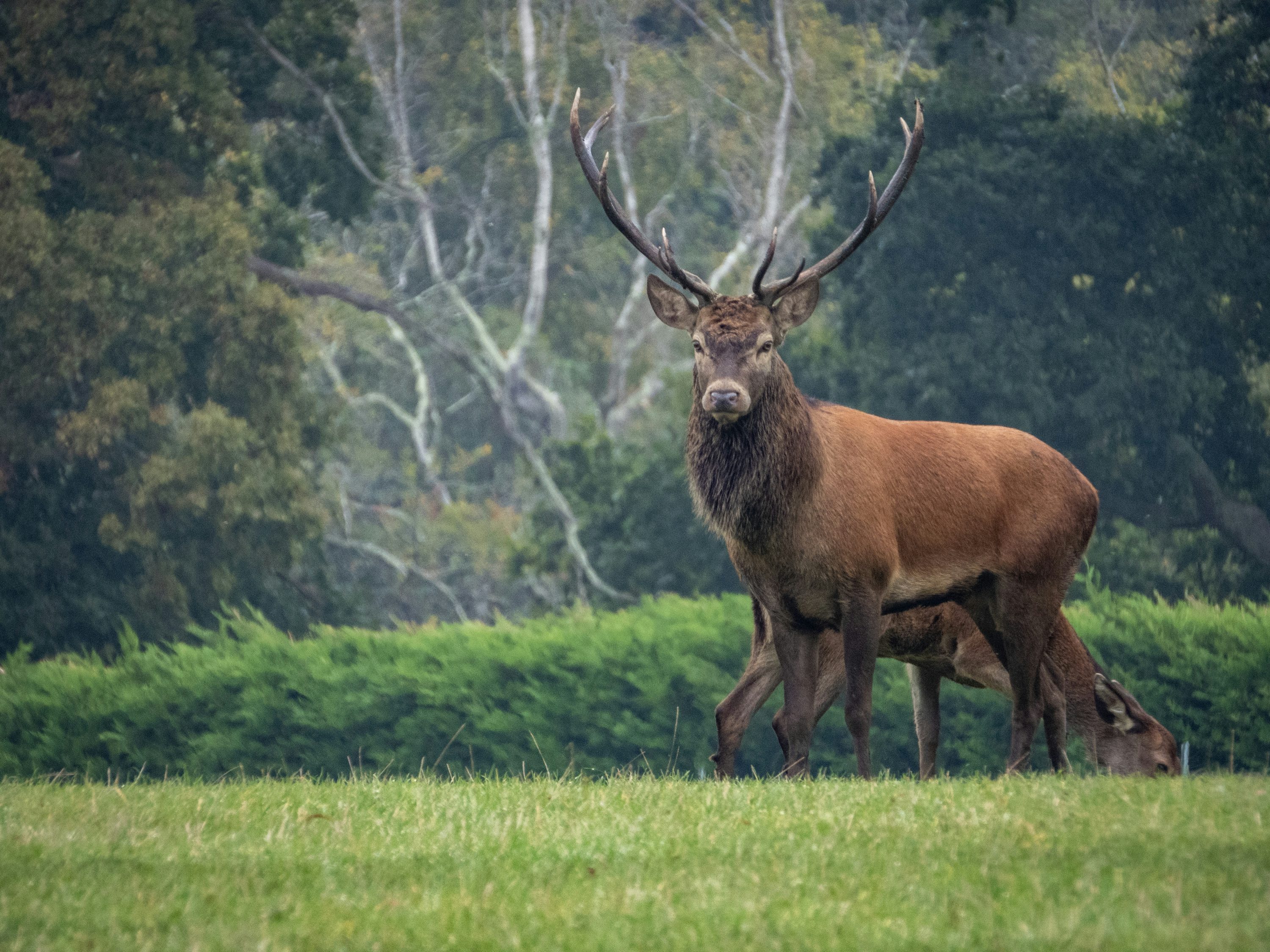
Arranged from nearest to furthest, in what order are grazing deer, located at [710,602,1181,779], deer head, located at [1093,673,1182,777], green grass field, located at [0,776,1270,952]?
green grass field, located at [0,776,1270,952]
grazing deer, located at [710,602,1181,779]
deer head, located at [1093,673,1182,777]

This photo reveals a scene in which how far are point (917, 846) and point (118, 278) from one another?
18.4 metres

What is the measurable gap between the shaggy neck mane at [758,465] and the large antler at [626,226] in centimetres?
50

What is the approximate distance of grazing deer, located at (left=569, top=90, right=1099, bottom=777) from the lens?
25.4ft

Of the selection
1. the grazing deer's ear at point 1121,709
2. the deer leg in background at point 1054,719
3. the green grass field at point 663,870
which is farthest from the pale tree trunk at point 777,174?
the green grass field at point 663,870

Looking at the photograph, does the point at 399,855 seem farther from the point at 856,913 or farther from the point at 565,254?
the point at 565,254

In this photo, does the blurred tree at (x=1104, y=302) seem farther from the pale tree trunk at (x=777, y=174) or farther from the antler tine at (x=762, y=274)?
the antler tine at (x=762, y=274)

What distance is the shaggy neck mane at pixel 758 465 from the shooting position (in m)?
7.75

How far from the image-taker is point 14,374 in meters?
20.5

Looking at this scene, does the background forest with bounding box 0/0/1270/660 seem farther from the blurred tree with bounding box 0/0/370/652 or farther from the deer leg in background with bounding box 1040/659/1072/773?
the deer leg in background with bounding box 1040/659/1072/773

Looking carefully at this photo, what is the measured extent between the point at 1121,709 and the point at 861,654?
249 centimetres

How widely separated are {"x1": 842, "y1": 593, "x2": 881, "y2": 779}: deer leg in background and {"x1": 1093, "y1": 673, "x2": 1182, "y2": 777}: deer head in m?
2.16

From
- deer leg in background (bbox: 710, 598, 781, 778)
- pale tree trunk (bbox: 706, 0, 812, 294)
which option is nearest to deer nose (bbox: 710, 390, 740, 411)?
deer leg in background (bbox: 710, 598, 781, 778)

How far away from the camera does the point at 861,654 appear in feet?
25.1

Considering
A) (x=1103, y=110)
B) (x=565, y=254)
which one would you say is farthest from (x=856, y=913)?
(x=565, y=254)
